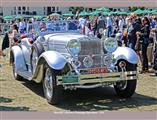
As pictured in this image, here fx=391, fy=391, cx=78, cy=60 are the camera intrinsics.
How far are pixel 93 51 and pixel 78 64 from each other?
1.59 feet

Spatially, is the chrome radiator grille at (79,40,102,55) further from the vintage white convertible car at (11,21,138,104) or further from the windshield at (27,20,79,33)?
the windshield at (27,20,79,33)

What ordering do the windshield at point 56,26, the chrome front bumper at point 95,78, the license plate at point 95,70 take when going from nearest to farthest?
the chrome front bumper at point 95,78 → the license plate at point 95,70 → the windshield at point 56,26

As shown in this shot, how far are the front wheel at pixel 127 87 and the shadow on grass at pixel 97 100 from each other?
0.12 metres

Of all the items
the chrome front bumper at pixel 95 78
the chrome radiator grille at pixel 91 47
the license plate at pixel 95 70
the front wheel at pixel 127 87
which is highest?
the chrome radiator grille at pixel 91 47

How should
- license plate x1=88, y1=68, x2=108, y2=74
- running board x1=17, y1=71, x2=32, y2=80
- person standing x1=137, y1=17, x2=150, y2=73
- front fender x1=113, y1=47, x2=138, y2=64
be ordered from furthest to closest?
person standing x1=137, y1=17, x2=150, y2=73 < running board x1=17, y1=71, x2=32, y2=80 < front fender x1=113, y1=47, x2=138, y2=64 < license plate x1=88, y1=68, x2=108, y2=74

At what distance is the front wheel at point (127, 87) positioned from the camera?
7.91 metres

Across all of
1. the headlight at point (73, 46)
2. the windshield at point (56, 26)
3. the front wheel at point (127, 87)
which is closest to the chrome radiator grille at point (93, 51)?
the headlight at point (73, 46)

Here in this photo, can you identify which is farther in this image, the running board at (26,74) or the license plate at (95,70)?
the running board at (26,74)

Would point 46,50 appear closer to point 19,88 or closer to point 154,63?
point 19,88

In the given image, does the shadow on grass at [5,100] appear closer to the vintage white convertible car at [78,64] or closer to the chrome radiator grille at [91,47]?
the vintage white convertible car at [78,64]

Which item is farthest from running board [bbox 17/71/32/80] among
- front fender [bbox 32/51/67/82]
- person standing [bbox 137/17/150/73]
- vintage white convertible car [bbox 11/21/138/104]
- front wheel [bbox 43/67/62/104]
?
person standing [bbox 137/17/150/73]

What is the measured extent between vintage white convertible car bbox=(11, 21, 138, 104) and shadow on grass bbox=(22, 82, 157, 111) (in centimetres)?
24

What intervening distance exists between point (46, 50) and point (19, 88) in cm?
136

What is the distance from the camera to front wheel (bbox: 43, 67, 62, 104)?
23.6ft
